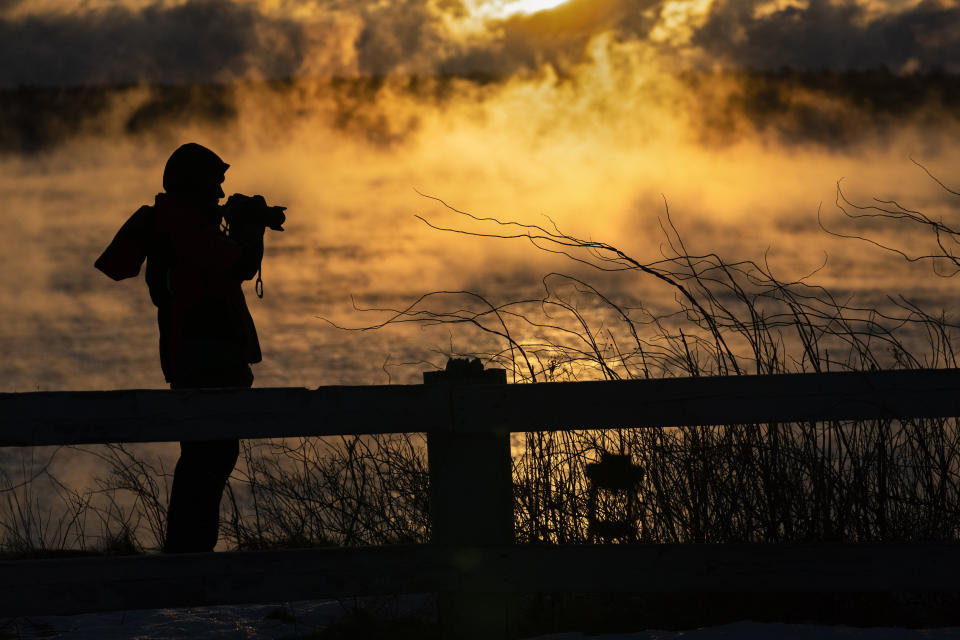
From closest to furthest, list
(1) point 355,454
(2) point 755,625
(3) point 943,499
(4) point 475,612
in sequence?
(4) point 475,612 < (2) point 755,625 < (3) point 943,499 < (1) point 355,454

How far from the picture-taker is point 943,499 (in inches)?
180

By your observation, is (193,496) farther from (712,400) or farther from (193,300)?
(712,400)

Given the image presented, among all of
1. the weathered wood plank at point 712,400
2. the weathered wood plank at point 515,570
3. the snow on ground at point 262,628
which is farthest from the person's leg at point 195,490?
the weathered wood plank at point 712,400

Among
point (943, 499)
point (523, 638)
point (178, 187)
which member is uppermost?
point (178, 187)

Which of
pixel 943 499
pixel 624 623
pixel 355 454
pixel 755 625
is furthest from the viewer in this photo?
pixel 355 454

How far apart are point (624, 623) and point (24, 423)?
261cm

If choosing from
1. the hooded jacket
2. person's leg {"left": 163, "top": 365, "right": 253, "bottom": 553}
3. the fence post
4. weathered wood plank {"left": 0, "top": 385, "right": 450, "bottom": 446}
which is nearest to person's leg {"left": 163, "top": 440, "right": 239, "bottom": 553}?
person's leg {"left": 163, "top": 365, "right": 253, "bottom": 553}

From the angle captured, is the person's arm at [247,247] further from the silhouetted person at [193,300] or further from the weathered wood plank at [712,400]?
the weathered wood plank at [712,400]

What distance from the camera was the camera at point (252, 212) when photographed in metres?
4.51

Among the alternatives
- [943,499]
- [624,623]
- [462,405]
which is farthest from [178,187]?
[943,499]

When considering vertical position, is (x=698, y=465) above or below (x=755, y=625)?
above

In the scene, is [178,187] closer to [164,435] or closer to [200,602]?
[164,435]

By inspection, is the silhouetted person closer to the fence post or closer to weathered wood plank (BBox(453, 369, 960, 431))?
the fence post

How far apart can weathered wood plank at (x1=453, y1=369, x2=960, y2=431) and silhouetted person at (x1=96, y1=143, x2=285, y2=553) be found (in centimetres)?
144
